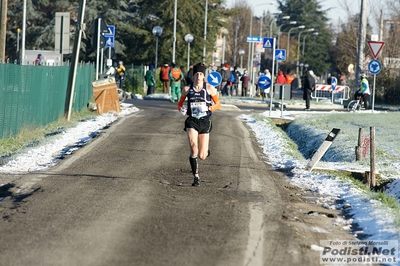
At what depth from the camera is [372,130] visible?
1379cm

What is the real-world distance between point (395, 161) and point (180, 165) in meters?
4.95

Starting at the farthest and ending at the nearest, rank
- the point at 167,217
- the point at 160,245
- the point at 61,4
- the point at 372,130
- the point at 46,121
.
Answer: the point at 61,4 → the point at 46,121 → the point at 372,130 → the point at 167,217 → the point at 160,245

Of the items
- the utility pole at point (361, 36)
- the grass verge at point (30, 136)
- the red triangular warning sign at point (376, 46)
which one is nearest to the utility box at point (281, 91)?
the red triangular warning sign at point (376, 46)

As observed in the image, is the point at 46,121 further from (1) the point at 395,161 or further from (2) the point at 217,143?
(1) the point at 395,161

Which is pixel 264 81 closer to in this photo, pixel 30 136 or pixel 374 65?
pixel 374 65

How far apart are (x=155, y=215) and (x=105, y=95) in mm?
18077

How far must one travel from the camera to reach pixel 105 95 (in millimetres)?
27297

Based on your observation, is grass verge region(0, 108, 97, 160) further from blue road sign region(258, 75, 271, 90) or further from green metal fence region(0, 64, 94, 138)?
blue road sign region(258, 75, 271, 90)

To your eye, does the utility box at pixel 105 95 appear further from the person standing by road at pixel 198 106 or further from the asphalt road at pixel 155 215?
the person standing by road at pixel 198 106

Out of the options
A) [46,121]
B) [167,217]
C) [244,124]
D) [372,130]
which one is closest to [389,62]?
[244,124]

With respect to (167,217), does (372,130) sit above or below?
above

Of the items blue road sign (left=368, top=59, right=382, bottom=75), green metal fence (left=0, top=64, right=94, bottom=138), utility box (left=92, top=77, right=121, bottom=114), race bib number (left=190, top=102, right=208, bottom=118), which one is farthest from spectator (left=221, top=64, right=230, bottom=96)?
race bib number (left=190, top=102, right=208, bottom=118)

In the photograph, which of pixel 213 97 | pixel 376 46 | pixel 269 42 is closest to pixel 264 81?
pixel 269 42

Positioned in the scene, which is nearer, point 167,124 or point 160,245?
point 160,245
